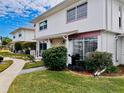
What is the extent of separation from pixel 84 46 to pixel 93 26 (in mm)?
2330

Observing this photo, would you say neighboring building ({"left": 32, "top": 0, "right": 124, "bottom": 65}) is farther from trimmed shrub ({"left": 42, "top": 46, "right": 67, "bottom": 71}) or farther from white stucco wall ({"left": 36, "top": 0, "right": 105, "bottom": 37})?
trimmed shrub ({"left": 42, "top": 46, "right": 67, "bottom": 71})

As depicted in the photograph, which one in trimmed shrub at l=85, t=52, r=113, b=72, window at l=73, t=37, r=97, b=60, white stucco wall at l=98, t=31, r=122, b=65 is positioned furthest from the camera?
window at l=73, t=37, r=97, b=60

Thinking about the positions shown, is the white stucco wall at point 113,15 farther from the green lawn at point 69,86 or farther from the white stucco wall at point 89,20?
the green lawn at point 69,86

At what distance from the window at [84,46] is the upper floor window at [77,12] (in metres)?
2.56

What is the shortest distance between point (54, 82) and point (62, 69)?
426 cm

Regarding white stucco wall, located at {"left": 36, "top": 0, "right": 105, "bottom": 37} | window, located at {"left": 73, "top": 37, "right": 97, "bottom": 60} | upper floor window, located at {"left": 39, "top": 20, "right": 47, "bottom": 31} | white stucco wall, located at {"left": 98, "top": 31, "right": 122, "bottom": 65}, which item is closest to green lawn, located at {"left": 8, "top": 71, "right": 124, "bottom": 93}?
white stucco wall, located at {"left": 98, "top": 31, "right": 122, "bottom": 65}

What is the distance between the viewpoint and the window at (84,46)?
15.3 metres

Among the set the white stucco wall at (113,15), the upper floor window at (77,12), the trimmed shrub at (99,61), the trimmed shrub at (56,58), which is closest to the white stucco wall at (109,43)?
the white stucco wall at (113,15)

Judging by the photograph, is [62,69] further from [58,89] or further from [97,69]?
[58,89]

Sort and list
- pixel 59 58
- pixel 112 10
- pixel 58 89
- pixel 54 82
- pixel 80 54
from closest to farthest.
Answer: pixel 58 89 → pixel 54 82 → pixel 59 58 → pixel 112 10 → pixel 80 54

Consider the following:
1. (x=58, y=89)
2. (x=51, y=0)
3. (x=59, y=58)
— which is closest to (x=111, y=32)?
(x=59, y=58)

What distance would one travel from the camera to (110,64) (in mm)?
13078

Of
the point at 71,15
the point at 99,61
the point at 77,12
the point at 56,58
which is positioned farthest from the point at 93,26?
the point at 56,58

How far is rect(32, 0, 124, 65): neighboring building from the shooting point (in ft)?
48.0
